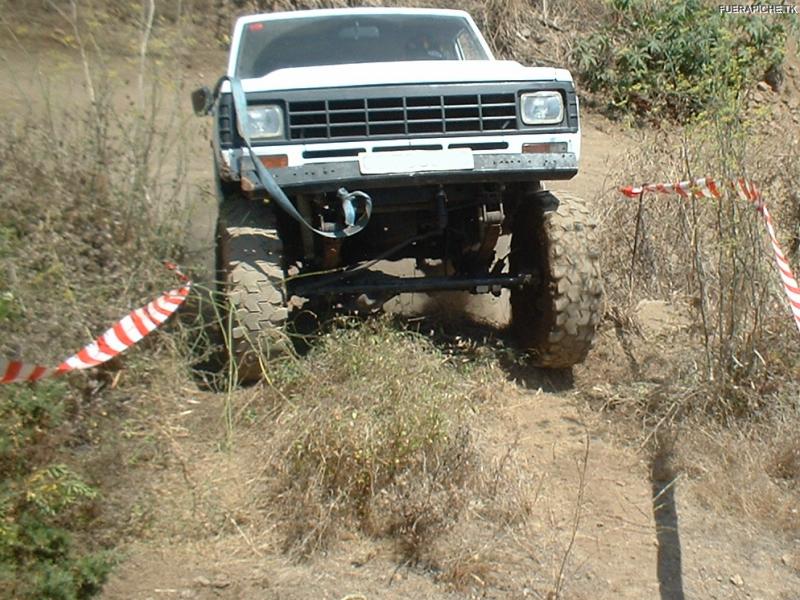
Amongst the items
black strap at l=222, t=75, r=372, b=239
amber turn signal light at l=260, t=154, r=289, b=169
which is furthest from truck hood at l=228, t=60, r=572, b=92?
amber turn signal light at l=260, t=154, r=289, b=169

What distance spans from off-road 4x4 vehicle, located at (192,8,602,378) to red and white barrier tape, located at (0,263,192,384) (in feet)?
0.98

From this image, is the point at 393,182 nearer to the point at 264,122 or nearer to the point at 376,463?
the point at 264,122

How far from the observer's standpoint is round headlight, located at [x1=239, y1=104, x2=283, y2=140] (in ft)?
16.7

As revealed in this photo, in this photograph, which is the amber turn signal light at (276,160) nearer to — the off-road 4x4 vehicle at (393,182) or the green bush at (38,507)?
the off-road 4x4 vehicle at (393,182)

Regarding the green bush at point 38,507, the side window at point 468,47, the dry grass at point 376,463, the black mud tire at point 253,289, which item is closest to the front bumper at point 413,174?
the black mud tire at point 253,289

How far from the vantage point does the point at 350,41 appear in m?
6.34

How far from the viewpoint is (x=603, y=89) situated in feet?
43.6

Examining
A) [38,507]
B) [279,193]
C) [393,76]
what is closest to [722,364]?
[393,76]

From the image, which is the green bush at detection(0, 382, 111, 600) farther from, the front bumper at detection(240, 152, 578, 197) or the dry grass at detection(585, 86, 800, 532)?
the dry grass at detection(585, 86, 800, 532)

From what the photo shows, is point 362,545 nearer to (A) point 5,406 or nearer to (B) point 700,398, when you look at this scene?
(A) point 5,406

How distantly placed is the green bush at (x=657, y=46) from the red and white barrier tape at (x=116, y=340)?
8.76 metres

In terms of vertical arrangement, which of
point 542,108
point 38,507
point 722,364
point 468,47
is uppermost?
point 468,47

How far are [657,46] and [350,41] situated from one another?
753 cm

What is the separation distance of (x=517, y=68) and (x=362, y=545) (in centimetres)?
273
